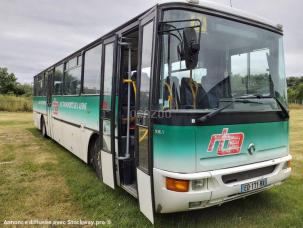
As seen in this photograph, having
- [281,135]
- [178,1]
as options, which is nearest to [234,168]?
[281,135]

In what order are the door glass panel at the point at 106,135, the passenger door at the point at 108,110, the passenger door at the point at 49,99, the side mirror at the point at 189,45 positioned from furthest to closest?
the passenger door at the point at 49,99, the door glass panel at the point at 106,135, the passenger door at the point at 108,110, the side mirror at the point at 189,45

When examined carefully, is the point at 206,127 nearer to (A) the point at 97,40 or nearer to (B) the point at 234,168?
(B) the point at 234,168

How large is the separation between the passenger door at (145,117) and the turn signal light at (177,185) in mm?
257

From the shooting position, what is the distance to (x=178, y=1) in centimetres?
351

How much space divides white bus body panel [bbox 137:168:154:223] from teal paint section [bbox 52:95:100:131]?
206 centimetres

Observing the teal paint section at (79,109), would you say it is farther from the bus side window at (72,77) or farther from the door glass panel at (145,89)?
the door glass panel at (145,89)

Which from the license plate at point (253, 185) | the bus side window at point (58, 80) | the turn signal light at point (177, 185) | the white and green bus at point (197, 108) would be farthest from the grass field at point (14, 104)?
the license plate at point (253, 185)

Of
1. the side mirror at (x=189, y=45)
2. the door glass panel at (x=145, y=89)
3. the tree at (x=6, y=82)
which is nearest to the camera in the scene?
the side mirror at (x=189, y=45)

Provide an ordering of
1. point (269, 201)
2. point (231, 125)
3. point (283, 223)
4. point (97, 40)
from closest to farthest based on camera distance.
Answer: point (231, 125) < point (283, 223) < point (269, 201) < point (97, 40)

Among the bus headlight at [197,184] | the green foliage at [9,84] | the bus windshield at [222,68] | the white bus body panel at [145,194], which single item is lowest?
the white bus body panel at [145,194]

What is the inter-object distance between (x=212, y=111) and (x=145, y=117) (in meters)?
0.85

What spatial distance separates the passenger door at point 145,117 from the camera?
142 inches

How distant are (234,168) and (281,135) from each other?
→ 1.14 metres

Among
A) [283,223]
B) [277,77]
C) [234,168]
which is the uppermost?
[277,77]
